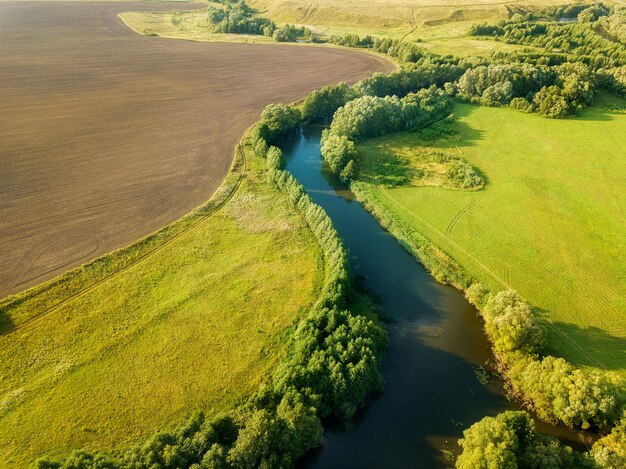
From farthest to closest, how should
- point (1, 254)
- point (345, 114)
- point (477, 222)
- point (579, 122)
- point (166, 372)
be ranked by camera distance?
point (579, 122) → point (345, 114) → point (477, 222) → point (1, 254) → point (166, 372)

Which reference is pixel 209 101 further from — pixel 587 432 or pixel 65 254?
pixel 587 432

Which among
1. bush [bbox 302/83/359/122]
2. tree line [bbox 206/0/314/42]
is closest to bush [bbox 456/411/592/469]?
bush [bbox 302/83/359/122]

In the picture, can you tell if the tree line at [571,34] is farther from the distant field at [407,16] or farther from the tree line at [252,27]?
the tree line at [252,27]

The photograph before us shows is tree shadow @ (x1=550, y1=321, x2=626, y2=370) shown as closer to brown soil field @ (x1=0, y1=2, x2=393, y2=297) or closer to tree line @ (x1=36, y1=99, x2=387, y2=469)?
tree line @ (x1=36, y1=99, x2=387, y2=469)

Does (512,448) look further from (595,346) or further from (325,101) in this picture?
(325,101)

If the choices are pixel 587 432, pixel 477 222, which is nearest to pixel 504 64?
pixel 477 222

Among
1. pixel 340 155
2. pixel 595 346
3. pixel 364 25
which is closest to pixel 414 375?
pixel 595 346

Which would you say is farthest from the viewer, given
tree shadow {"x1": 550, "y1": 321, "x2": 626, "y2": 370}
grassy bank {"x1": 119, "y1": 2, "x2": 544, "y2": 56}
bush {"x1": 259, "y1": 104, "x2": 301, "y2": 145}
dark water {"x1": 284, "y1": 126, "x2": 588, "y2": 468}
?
grassy bank {"x1": 119, "y1": 2, "x2": 544, "y2": 56}
